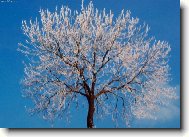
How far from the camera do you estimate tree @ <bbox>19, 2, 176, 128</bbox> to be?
9273 mm

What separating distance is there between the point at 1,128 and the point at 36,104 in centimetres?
116

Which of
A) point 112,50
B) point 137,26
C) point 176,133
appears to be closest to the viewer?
point 176,133

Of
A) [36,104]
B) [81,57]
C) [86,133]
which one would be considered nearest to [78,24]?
[81,57]

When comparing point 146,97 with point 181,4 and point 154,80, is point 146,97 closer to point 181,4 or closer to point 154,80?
point 154,80

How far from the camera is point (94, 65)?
946 centimetres

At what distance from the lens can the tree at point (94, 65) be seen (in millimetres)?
9273

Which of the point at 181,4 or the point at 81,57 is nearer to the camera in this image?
the point at 181,4

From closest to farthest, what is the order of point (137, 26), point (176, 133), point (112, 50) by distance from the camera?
1. point (176, 133)
2. point (137, 26)
3. point (112, 50)

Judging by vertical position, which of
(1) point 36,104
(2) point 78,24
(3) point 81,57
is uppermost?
(2) point 78,24

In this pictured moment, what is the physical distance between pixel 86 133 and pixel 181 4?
2.41 m

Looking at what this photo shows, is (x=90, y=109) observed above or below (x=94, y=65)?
below

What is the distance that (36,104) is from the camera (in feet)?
30.4

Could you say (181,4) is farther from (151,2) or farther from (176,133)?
(176,133)

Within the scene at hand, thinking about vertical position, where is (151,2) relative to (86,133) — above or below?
above
